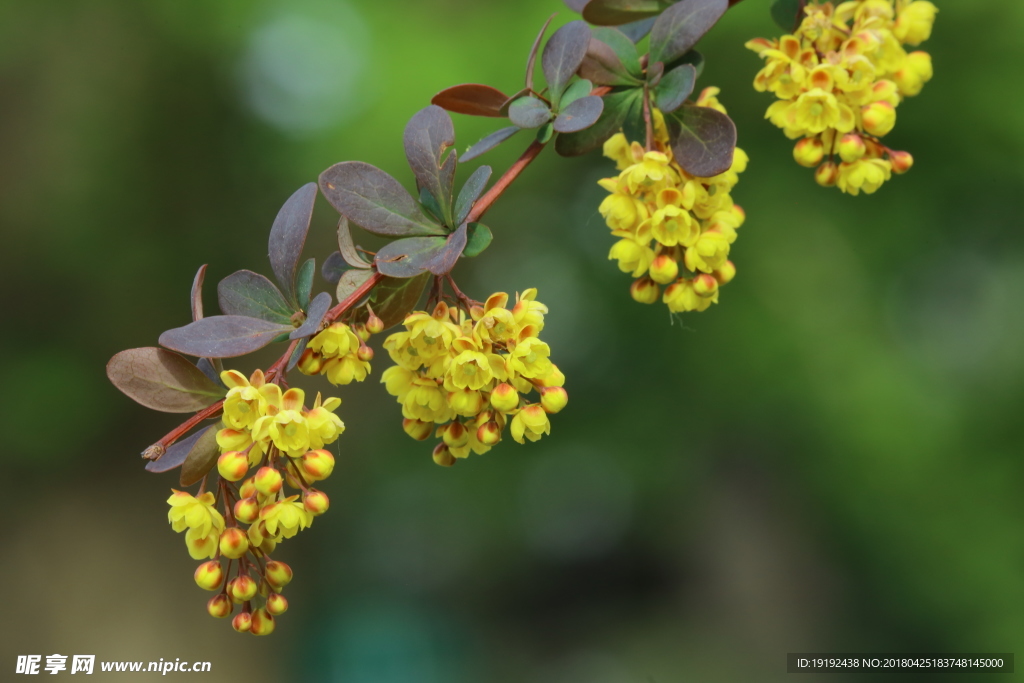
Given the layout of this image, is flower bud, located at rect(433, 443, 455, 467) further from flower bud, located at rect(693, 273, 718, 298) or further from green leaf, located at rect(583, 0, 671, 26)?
green leaf, located at rect(583, 0, 671, 26)

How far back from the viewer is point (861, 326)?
2.46 m

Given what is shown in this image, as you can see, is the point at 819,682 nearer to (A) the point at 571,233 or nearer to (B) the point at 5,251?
(A) the point at 571,233

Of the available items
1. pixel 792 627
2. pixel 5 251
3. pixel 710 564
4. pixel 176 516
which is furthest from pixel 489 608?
pixel 176 516

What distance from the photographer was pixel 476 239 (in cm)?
65

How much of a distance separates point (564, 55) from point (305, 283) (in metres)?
0.32

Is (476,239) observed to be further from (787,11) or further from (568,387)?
(568,387)

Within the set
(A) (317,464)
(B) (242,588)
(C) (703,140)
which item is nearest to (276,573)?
(B) (242,588)

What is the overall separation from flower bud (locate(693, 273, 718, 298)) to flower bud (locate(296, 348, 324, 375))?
37 cm

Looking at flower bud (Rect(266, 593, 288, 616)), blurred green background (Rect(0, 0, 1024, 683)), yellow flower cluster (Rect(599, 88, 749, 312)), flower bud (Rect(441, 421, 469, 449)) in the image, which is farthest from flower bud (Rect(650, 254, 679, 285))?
blurred green background (Rect(0, 0, 1024, 683))

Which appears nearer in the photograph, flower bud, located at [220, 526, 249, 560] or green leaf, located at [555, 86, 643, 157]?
flower bud, located at [220, 526, 249, 560]

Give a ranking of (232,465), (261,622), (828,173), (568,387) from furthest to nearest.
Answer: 1. (568,387)
2. (828,173)
3. (261,622)
4. (232,465)

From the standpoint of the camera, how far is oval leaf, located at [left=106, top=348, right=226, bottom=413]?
2.05 ft

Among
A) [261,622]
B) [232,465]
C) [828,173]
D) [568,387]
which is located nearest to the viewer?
[232,465]

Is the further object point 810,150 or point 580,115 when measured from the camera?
point 810,150
